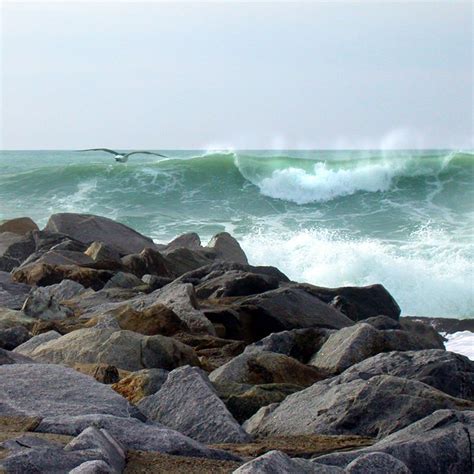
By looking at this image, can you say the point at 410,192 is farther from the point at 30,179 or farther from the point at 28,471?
the point at 28,471

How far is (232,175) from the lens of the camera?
1225 inches

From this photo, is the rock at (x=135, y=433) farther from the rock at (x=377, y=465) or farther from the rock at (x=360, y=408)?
the rock at (x=360, y=408)

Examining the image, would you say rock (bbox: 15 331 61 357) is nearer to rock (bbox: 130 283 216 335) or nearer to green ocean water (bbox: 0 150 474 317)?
rock (bbox: 130 283 216 335)

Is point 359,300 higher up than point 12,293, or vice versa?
point 12,293

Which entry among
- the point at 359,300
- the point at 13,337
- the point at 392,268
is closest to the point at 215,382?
the point at 13,337

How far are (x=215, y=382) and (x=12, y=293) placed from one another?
12.8 ft

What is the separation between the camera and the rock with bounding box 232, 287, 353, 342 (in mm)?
7434

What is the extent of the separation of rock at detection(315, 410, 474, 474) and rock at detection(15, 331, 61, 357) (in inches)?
106

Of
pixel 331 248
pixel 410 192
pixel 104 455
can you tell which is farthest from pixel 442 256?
pixel 104 455

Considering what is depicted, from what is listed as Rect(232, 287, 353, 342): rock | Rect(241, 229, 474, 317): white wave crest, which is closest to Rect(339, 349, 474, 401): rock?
Rect(232, 287, 353, 342): rock

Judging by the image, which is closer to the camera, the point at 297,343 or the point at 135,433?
the point at 135,433

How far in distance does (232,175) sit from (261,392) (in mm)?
26548

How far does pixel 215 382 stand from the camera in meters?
4.87

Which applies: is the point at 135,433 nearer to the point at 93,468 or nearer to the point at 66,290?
the point at 93,468
